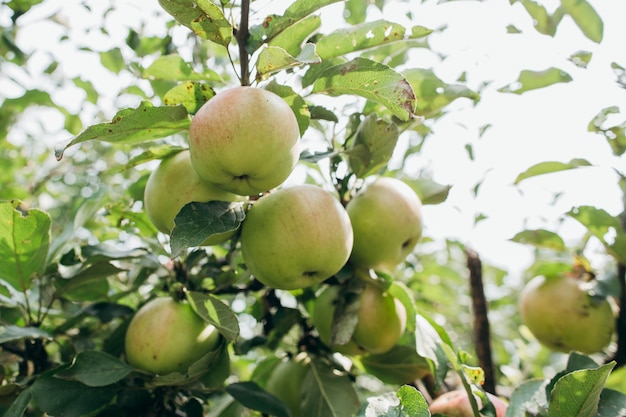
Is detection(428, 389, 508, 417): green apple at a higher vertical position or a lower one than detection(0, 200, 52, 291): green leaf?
lower

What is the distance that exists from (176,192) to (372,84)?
0.56 m

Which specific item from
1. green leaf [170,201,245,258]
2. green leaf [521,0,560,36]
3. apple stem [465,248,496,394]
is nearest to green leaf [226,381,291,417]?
green leaf [170,201,245,258]

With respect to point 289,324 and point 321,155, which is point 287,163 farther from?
point 289,324

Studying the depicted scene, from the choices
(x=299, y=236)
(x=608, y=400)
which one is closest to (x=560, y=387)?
(x=608, y=400)

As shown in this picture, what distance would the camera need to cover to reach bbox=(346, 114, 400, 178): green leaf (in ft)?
5.01

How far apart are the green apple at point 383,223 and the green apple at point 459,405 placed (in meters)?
0.43

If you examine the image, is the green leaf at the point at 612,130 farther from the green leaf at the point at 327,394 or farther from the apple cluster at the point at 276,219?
the green leaf at the point at 327,394

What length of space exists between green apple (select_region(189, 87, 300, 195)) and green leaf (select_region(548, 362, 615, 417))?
29.5 inches

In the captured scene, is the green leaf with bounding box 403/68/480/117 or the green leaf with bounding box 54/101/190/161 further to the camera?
the green leaf with bounding box 403/68/480/117

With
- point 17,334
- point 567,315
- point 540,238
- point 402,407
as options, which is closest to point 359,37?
point 402,407

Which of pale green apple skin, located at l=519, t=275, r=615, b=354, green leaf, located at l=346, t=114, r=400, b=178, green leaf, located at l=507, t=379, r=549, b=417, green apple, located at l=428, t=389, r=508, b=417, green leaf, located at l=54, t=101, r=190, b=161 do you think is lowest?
pale green apple skin, located at l=519, t=275, r=615, b=354

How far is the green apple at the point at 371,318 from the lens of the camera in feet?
5.17

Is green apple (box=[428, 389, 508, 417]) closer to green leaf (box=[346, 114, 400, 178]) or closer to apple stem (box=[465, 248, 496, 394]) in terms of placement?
apple stem (box=[465, 248, 496, 394])

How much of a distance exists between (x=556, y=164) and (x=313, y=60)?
4.21ft
